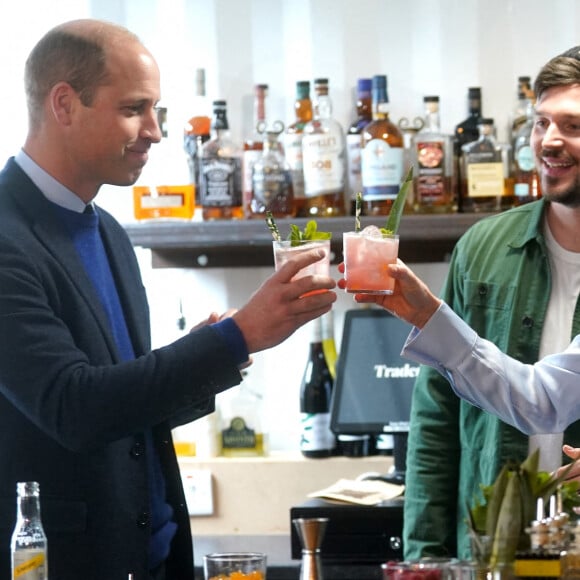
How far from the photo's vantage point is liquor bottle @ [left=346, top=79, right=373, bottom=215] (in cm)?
299

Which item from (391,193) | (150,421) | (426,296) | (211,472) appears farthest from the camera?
(211,472)

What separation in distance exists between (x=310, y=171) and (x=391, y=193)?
0.66 feet

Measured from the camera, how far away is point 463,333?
1978 millimetres

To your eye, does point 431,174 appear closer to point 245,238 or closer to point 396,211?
point 245,238

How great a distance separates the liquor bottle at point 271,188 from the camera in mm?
2941

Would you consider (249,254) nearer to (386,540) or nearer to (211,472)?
(211,472)

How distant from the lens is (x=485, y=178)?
2871 mm

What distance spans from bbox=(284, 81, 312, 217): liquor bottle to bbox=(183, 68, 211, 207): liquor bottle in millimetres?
208

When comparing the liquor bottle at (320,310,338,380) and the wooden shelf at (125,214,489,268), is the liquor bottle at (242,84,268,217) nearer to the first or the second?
the wooden shelf at (125,214,489,268)

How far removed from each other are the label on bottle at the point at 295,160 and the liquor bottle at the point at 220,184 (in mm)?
121

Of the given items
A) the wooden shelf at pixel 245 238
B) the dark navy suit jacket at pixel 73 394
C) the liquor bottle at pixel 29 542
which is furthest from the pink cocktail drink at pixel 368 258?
the wooden shelf at pixel 245 238

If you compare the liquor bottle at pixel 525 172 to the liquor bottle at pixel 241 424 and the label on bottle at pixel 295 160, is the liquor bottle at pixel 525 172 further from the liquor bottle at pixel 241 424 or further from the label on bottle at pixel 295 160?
the liquor bottle at pixel 241 424

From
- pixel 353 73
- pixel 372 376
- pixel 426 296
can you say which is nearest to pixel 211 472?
pixel 372 376

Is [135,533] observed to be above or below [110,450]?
below
